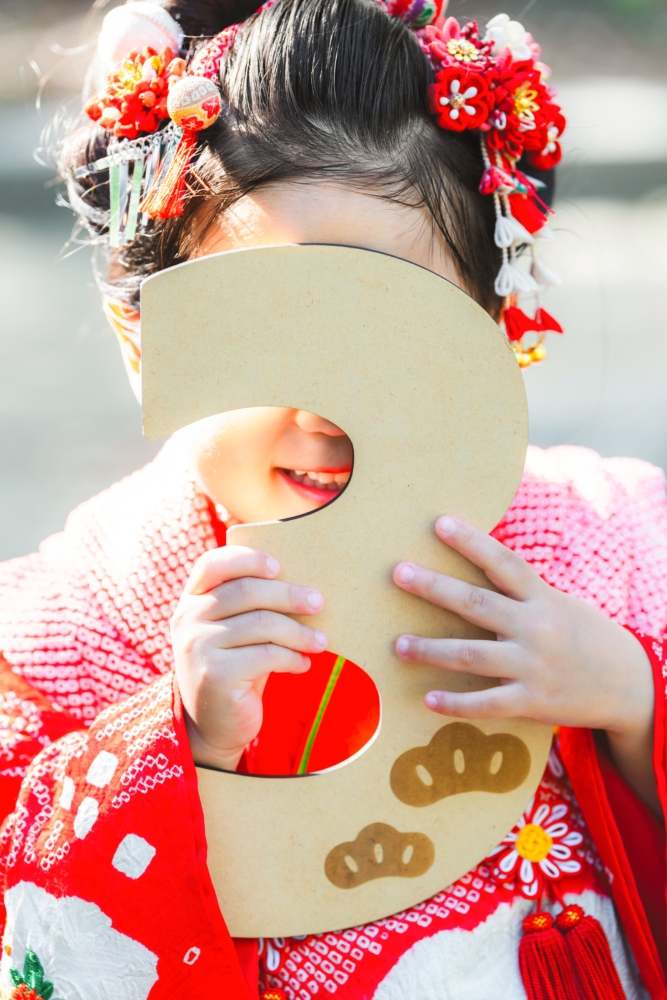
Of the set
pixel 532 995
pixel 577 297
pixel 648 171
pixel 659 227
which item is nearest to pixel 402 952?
pixel 532 995

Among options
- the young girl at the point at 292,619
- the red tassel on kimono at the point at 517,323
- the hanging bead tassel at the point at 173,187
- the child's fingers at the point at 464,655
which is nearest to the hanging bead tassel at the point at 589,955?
the young girl at the point at 292,619

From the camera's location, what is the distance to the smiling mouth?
776 millimetres

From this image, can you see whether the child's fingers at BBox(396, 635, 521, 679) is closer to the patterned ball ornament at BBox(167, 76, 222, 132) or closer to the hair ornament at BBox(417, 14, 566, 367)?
the hair ornament at BBox(417, 14, 566, 367)

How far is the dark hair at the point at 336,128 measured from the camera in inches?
30.5

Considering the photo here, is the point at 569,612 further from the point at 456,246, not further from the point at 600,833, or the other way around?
the point at 456,246

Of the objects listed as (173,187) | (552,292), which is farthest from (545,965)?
(552,292)

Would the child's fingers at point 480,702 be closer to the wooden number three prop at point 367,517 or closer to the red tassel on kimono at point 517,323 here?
the wooden number three prop at point 367,517

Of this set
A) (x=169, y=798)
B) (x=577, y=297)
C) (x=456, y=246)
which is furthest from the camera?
(x=577, y=297)

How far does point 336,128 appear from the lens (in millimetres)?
789

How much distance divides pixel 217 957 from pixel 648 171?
286 cm

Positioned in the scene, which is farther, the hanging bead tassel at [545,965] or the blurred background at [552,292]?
the blurred background at [552,292]

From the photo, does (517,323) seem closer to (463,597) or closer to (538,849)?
(463,597)

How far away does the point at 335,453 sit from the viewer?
2.43 feet

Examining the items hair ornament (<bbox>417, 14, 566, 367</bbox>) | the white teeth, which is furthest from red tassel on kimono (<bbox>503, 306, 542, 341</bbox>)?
the white teeth
